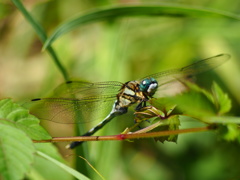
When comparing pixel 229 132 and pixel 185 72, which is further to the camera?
pixel 185 72

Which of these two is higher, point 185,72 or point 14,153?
point 185,72

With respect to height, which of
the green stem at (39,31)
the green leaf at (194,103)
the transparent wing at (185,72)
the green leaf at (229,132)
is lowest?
the green leaf at (229,132)

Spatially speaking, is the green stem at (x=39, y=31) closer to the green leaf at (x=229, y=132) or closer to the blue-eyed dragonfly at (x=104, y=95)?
the blue-eyed dragonfly at (x=104, y=95)

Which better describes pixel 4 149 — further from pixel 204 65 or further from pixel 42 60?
pixel 42 60

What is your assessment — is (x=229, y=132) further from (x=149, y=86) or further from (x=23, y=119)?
(x=149, y=86)

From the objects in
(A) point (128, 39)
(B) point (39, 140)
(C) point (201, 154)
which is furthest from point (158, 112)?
(A) point (128, 39)

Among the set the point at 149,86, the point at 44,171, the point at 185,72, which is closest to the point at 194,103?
the point at 149,86

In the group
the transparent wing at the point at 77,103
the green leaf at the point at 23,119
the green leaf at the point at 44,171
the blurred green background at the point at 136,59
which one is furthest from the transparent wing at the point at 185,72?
the green leaf at the point at 23,119
